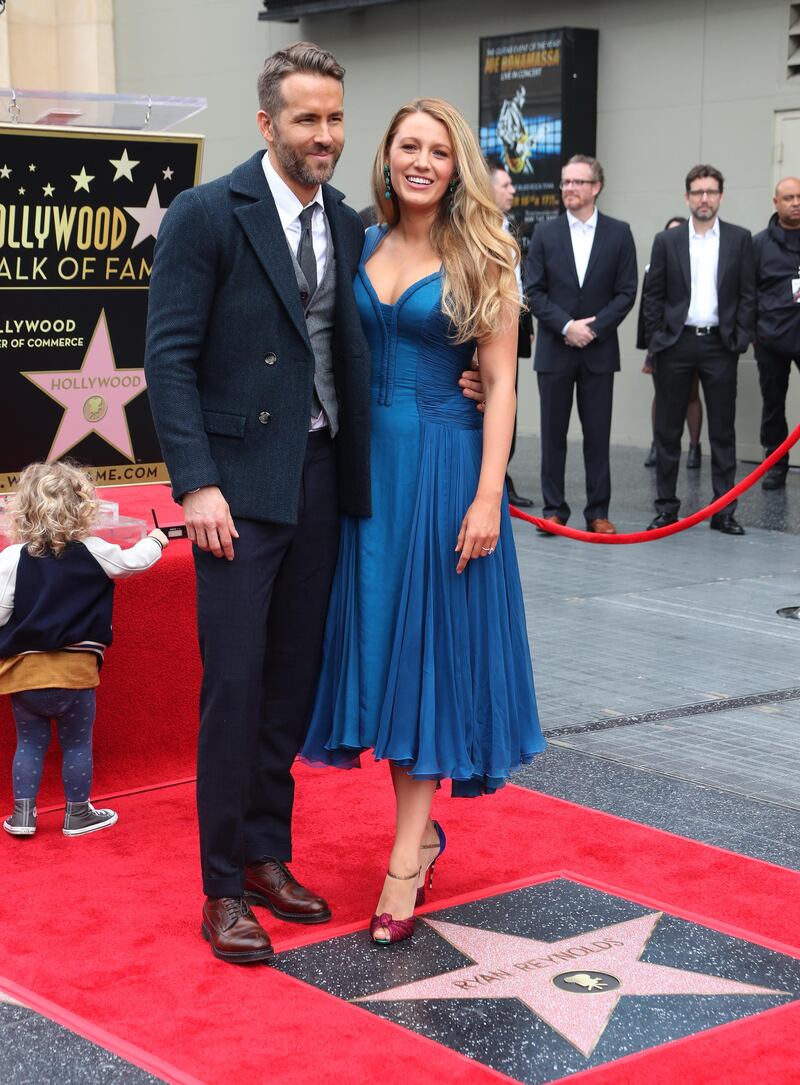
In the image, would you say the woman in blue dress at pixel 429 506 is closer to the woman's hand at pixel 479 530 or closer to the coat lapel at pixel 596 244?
the woman's hand at pixel 479 530

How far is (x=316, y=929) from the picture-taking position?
3857 mm

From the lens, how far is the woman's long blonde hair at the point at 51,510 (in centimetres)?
434

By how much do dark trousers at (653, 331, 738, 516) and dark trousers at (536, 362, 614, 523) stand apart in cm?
46

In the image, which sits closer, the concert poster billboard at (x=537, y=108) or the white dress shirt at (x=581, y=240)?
the white dress shirt at (x=581, y=240)

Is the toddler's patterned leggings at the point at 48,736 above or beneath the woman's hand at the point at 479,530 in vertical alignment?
beneath

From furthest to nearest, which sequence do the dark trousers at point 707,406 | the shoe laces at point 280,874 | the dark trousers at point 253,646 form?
the dark trousers at point 707,406 < the shoe laces at point 280,874 < the dark trousers at point 253,646

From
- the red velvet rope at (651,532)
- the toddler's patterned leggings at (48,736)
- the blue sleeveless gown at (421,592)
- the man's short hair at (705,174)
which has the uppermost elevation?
the man's short hair at (705,174)

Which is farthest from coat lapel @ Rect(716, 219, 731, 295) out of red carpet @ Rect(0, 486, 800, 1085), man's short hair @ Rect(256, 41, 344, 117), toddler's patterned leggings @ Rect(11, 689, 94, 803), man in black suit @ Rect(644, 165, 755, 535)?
man's short hair @ Rect(256, 41, 344, 117)

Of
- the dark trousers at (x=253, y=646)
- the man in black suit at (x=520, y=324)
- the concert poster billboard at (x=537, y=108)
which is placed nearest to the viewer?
the dark trousers at (x=253, y=646)

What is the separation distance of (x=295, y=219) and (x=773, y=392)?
8556mm

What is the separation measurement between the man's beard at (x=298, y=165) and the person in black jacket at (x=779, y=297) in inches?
293

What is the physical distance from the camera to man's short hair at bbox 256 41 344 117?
358 cm

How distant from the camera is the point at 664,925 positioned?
12.6ft

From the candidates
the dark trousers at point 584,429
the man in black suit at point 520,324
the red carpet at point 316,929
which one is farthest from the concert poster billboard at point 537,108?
the red carpet at point 316,929
